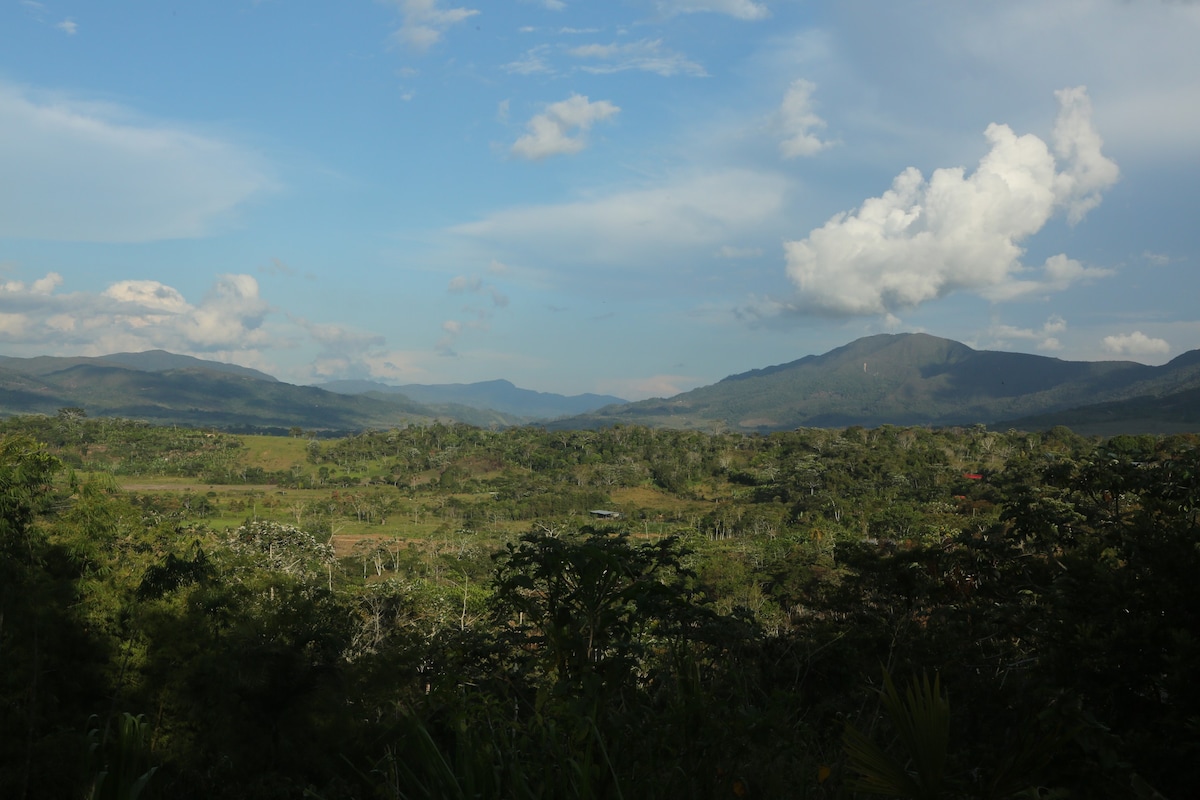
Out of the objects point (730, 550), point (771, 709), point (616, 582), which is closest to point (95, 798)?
point (771, 709)

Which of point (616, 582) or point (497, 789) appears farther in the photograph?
point (616, 582)

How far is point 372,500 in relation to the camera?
59.4 m

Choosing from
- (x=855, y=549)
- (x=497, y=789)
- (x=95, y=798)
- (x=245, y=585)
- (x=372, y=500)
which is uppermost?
(x=95, y=798)

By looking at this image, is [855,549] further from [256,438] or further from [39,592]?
[256,438]

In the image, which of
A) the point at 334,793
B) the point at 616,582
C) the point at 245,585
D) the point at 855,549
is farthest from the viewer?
the point at 245,585

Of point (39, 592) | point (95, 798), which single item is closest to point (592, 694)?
point (95, 798)

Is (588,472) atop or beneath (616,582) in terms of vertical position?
beneath

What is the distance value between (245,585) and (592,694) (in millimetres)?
10537

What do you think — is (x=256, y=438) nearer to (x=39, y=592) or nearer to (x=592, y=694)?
(x=39, y=592)

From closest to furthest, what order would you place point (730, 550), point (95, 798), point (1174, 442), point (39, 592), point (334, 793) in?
point (95, 798) → point (334, 793) → point (39, 592) → point (730, 550) → point (1174, 442)

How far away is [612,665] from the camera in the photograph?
2730 millimetres

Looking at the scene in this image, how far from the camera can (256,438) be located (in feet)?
288

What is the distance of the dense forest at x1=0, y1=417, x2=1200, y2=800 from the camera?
83.6 inches

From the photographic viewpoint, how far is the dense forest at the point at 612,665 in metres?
2.12
